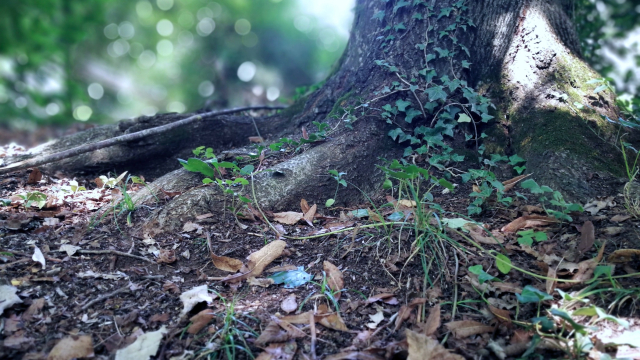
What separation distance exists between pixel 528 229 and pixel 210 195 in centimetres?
171

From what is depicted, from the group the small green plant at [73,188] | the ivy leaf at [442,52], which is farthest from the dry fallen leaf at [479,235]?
the small green plant at [73,188]

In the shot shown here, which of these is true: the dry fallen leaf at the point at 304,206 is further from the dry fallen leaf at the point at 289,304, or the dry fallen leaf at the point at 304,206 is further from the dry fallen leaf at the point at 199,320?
the dry fallen leaf at the point at 199,320

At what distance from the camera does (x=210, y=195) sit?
2.32m

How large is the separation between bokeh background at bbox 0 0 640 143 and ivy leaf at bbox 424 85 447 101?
1.91m

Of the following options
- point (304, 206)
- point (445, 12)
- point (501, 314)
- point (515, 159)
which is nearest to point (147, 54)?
point (445, 12)

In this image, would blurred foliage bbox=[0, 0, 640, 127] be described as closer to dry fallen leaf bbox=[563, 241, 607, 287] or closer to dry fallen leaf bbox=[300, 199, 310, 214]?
dry fallen leaf bbox=[300, 199, 310, 214]

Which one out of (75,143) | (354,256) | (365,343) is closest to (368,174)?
(354,256)

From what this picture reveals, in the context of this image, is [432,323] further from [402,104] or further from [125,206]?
[125,206]

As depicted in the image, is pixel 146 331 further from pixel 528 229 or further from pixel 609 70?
pixel 609 70

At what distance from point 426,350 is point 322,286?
529 mm

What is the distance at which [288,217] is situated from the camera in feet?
7.55

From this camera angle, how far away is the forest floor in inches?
56.1

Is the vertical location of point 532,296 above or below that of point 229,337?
above

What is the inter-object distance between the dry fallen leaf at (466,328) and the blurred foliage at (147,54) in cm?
662
